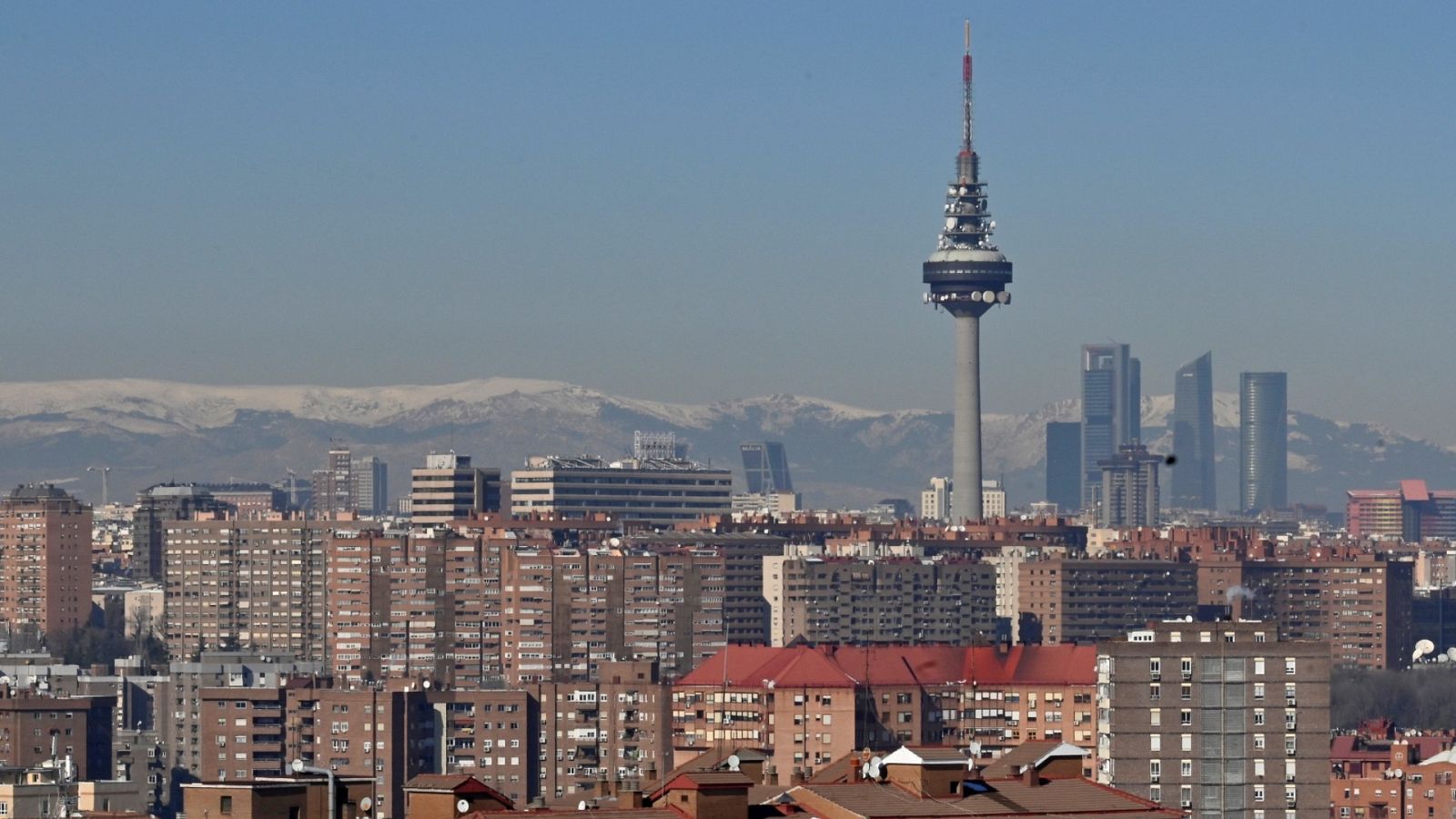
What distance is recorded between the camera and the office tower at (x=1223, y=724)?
243ft

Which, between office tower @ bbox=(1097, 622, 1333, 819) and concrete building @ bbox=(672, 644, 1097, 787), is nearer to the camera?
office tower @ bbox=(1097, 622, 1333, 819)

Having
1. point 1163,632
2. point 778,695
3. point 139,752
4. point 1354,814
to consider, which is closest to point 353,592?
point 139,752

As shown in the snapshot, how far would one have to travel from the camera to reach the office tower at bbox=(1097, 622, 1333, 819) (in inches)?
2918

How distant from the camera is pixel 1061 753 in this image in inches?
1784

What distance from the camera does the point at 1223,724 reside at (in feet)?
246

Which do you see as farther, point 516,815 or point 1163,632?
point 1163,632

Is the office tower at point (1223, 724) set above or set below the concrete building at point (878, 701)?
above

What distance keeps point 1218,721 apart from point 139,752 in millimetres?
61385

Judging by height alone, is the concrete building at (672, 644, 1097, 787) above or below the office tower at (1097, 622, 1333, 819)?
below

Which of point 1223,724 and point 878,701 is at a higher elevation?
point 1223,724

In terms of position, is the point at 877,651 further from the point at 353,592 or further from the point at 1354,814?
the point at 353,592

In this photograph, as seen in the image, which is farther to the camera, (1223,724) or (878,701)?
(878,701)

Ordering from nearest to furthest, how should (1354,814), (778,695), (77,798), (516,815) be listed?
(516,815) < (77,798) < (1354,814) < (778,695)

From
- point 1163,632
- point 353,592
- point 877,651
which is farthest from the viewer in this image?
point 353,592
